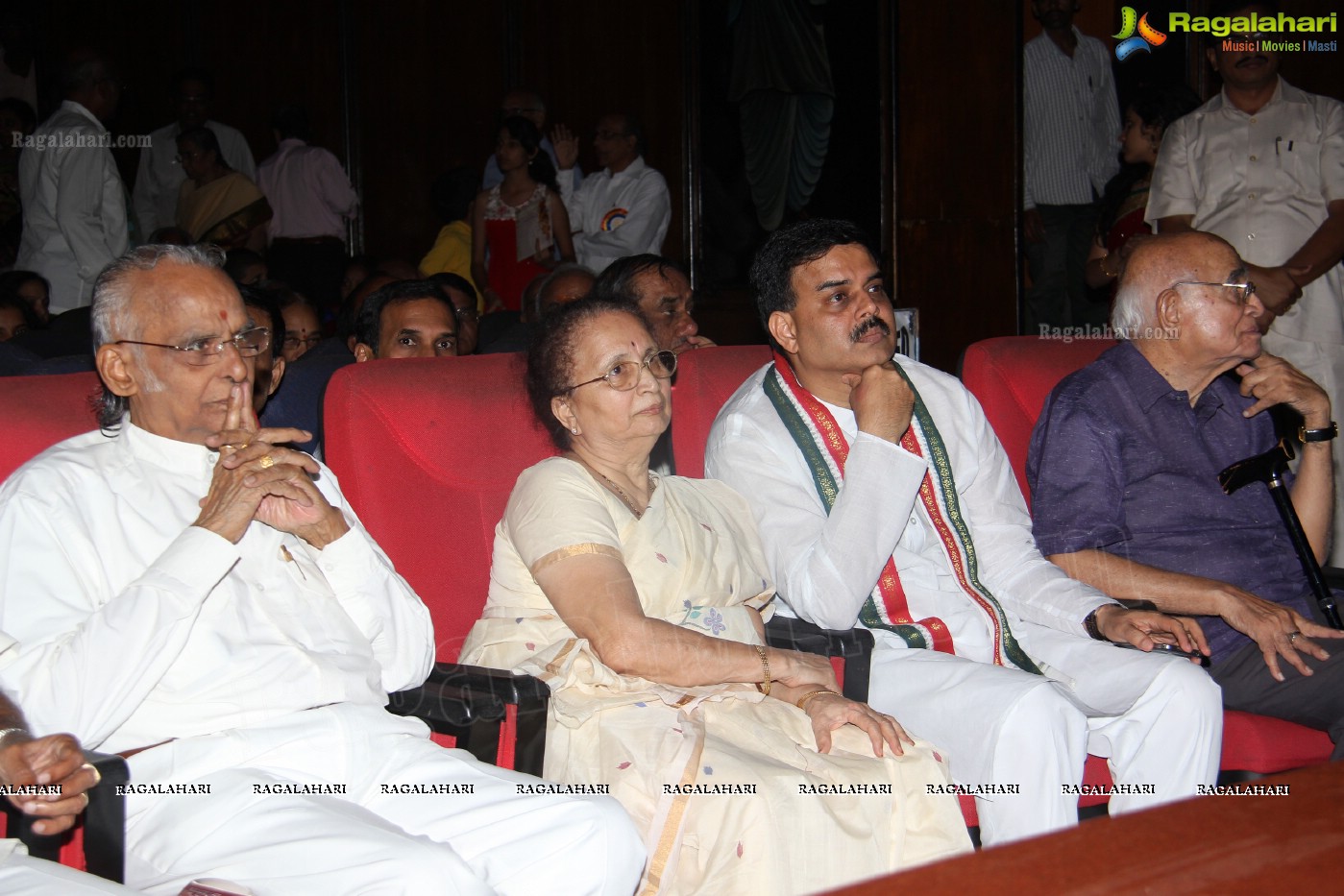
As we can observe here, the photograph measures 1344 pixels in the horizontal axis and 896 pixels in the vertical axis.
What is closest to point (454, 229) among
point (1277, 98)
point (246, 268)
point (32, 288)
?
point (246, 268)

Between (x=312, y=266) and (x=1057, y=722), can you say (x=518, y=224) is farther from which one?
(x=1057, y=722)

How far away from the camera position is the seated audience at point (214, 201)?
5.98 metres

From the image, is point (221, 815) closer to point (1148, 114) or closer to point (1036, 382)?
point (1036, 382)

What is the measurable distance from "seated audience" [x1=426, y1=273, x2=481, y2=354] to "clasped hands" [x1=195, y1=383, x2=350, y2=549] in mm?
1977

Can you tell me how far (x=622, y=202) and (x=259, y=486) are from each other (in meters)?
4.57

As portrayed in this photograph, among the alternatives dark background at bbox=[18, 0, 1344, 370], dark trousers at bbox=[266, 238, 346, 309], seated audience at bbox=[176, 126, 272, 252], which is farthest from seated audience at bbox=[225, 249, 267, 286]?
dark background at bbox=[18, 0, 1344, 370]

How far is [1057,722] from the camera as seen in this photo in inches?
82.0

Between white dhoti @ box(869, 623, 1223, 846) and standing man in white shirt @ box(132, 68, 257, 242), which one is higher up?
standing man in white shirt @ box(132, 68, 257, 242)

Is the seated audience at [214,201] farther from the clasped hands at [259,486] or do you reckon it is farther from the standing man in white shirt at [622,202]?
the clasped hands at [259,486]

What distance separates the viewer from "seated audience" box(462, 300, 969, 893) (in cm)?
188

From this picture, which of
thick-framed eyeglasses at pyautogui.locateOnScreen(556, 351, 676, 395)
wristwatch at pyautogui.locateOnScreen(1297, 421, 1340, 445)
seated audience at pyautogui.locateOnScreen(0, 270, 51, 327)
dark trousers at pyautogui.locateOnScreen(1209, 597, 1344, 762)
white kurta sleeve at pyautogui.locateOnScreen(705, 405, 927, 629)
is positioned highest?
seated audience at pyautogui.locateOnScreen(0, 270, 51, 327)

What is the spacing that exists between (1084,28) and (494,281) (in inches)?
140

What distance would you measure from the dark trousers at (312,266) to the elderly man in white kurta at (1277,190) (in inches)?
173

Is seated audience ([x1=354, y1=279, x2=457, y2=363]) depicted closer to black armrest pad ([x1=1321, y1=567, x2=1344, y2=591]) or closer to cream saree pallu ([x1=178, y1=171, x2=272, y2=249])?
black armrest pad ([x1=1321, y1=567, x2=1344, y2=591])
